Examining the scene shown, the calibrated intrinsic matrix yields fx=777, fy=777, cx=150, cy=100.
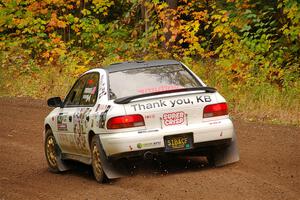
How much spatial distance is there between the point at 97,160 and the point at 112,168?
298 millimetres

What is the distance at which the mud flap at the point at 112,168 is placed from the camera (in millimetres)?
9648

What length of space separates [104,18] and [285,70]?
14.4 meters

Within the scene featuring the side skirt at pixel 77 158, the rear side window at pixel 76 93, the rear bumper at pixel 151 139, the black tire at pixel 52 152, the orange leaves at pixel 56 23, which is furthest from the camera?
the orange leaves at pixel 56 23

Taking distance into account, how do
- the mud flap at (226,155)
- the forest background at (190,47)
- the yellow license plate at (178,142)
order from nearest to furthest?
the yellow license plate at (178,142) → the mud flap at (226,155) → the forest background at (190,47)

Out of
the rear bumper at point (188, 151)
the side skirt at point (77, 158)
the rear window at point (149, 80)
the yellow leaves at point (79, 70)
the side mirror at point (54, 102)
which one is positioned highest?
the rear window at point (149, 80)

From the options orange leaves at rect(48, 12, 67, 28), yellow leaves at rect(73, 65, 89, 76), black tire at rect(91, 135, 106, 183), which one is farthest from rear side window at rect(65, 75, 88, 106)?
orange leaves at rect(48, 12, 67, 28)

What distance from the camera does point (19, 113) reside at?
791 inches

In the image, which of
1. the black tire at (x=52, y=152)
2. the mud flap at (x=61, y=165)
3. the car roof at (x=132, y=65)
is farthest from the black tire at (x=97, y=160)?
the black tire at (x=52, y=152)

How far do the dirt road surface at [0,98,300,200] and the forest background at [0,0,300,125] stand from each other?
137 inches

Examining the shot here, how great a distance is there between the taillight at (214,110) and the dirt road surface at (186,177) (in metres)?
0.74

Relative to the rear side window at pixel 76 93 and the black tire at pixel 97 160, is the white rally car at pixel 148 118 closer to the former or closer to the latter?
the black tire at pixel 97 160

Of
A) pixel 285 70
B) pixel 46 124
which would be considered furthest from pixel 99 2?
pixel 46 124

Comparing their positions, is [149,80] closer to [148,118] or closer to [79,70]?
[148,118]

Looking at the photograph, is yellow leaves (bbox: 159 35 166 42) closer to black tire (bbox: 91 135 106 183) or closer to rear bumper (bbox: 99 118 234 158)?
black tire (bbox: 91 135 106 183)
